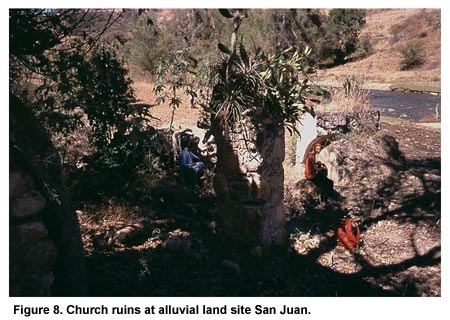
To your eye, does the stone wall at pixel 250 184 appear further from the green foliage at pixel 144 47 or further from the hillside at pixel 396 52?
the hillside at pixel 396 52

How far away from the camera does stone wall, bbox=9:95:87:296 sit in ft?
11.4

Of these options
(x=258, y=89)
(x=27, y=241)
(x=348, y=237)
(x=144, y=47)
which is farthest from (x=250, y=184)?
(x=144, y=47)

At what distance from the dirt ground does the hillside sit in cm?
1458

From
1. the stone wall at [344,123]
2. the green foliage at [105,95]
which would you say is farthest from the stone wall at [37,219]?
the stone wall at [344,123]

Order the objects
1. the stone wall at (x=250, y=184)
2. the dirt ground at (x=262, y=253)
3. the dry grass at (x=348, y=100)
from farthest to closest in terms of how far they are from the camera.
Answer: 1. the dry grass at (x=348, y=100)
2. the stone wall at (x=250, y=184)
3. the dirt ground at (x=262, y=253)

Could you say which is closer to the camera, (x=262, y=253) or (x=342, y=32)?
(x=262, y=253)

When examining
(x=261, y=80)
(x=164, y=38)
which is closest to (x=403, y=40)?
(x=164, y=38)

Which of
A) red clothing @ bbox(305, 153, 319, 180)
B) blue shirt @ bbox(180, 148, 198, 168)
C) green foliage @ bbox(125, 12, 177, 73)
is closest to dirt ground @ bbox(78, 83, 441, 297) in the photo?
blue shirt @ bbox(180, 148, 198, 168)

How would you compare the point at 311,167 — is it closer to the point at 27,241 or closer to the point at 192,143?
the point at 192,143

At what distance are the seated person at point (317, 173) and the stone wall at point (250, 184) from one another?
5.36 ft

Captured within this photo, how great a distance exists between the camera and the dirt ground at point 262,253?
17.3ft

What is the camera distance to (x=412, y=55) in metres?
26.4

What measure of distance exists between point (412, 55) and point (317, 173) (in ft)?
71.9

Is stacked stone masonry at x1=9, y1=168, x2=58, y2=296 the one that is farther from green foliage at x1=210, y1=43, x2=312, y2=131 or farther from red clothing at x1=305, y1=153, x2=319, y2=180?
red clothing at x1=305, y1=153, x2=319, y2=180
